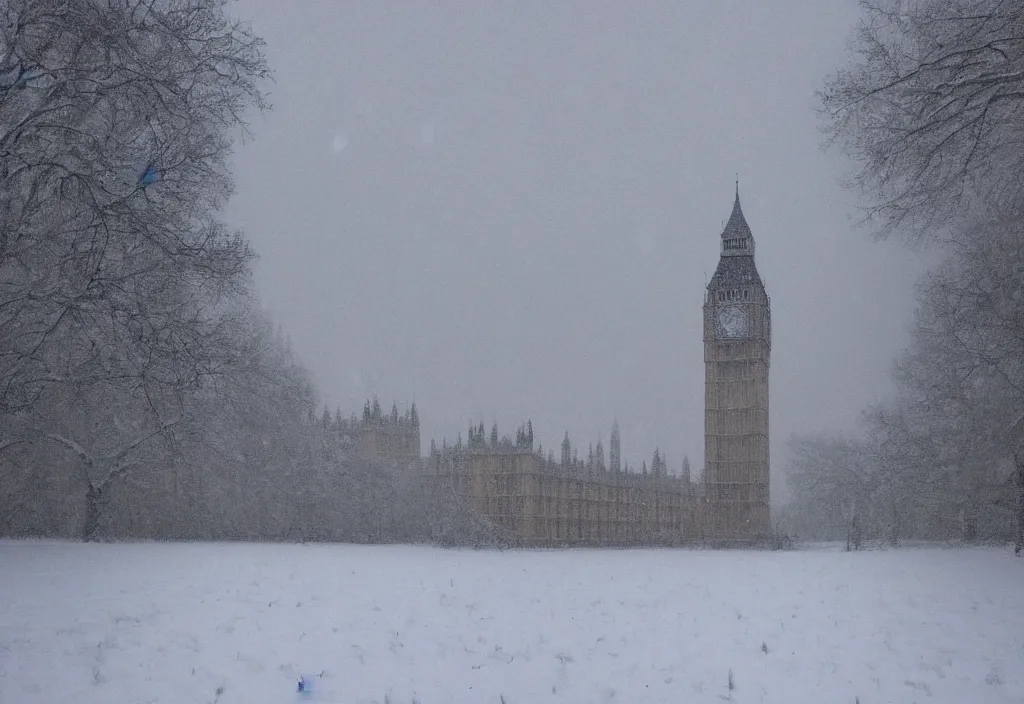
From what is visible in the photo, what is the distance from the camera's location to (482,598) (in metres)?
12.1

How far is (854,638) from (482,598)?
16.6ft

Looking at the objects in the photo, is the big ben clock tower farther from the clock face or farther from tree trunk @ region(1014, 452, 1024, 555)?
tree trunk @ region(1014, 452, 1024, 555)

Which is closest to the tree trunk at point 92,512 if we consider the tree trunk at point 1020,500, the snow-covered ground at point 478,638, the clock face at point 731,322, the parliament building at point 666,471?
the snow-covered ground at point 478,638

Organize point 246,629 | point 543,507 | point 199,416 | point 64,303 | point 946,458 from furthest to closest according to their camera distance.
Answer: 1. point 543,507
2. point 946,458
3. point 199,416
4. point 246,629
5. point 64,303

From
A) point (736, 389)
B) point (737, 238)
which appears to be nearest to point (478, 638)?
point (736, 389)

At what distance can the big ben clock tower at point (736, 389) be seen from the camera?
65.7m

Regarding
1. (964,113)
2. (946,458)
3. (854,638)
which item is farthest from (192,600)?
(946,458)

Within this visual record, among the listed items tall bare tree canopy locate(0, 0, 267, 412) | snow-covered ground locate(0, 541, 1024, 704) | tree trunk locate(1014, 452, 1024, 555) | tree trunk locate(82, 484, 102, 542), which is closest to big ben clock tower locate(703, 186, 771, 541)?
tree trunk locate(1014, 452, 1024, 555)

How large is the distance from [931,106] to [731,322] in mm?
60731

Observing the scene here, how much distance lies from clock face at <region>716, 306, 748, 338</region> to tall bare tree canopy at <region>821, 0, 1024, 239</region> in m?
58.3

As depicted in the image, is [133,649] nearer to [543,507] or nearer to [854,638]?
[854,638]

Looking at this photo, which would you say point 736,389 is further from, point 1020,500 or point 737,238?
point 1020,500

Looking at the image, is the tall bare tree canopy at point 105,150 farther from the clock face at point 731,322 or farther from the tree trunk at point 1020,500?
the clock face at point 731,322

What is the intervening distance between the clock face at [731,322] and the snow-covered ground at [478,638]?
5290cm
